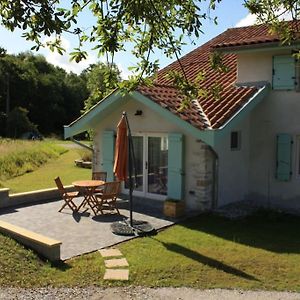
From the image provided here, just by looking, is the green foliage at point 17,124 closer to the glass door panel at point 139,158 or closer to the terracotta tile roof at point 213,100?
the terracotta tile roof at point 213,100

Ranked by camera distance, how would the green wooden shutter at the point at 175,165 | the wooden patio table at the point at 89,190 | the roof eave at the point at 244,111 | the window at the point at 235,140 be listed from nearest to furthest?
the roof eave at the point at 244,111 < the wooden patio table at the point at 89,190 < the green wooden shutter at the point at 175,165 < the window at the point at 235,140

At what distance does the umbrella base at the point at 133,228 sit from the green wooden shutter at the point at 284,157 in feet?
15.5

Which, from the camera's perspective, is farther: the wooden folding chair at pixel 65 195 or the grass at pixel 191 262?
the wooden folding chair at pixel 65 195

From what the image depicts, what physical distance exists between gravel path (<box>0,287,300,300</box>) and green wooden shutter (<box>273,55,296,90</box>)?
7771 mm

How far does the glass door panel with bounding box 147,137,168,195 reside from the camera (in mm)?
13594

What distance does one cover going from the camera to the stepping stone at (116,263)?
820 centimetres

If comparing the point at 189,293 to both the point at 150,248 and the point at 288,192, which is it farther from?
the point at 288,192

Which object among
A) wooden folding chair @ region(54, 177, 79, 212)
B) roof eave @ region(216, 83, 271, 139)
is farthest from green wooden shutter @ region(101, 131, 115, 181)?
roof eave @ region(216, 83, 271, 139)

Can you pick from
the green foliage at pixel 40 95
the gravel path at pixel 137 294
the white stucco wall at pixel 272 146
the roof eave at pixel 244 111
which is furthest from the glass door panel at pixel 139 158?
the green foliage at pixel 40 95

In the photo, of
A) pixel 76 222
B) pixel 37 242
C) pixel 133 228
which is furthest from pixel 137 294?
pixel 76 222

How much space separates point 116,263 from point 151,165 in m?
5.93

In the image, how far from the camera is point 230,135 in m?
13.3

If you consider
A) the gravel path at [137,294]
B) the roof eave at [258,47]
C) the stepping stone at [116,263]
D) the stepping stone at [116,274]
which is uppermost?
the roof eave at [258,47]

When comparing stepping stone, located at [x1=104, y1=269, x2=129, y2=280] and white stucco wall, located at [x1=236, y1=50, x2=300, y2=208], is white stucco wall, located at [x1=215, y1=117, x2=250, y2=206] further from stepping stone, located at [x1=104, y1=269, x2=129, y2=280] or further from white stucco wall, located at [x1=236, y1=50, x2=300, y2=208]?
stepping stone, located at [x1=104, y1=269, x2=129, y2=280]
